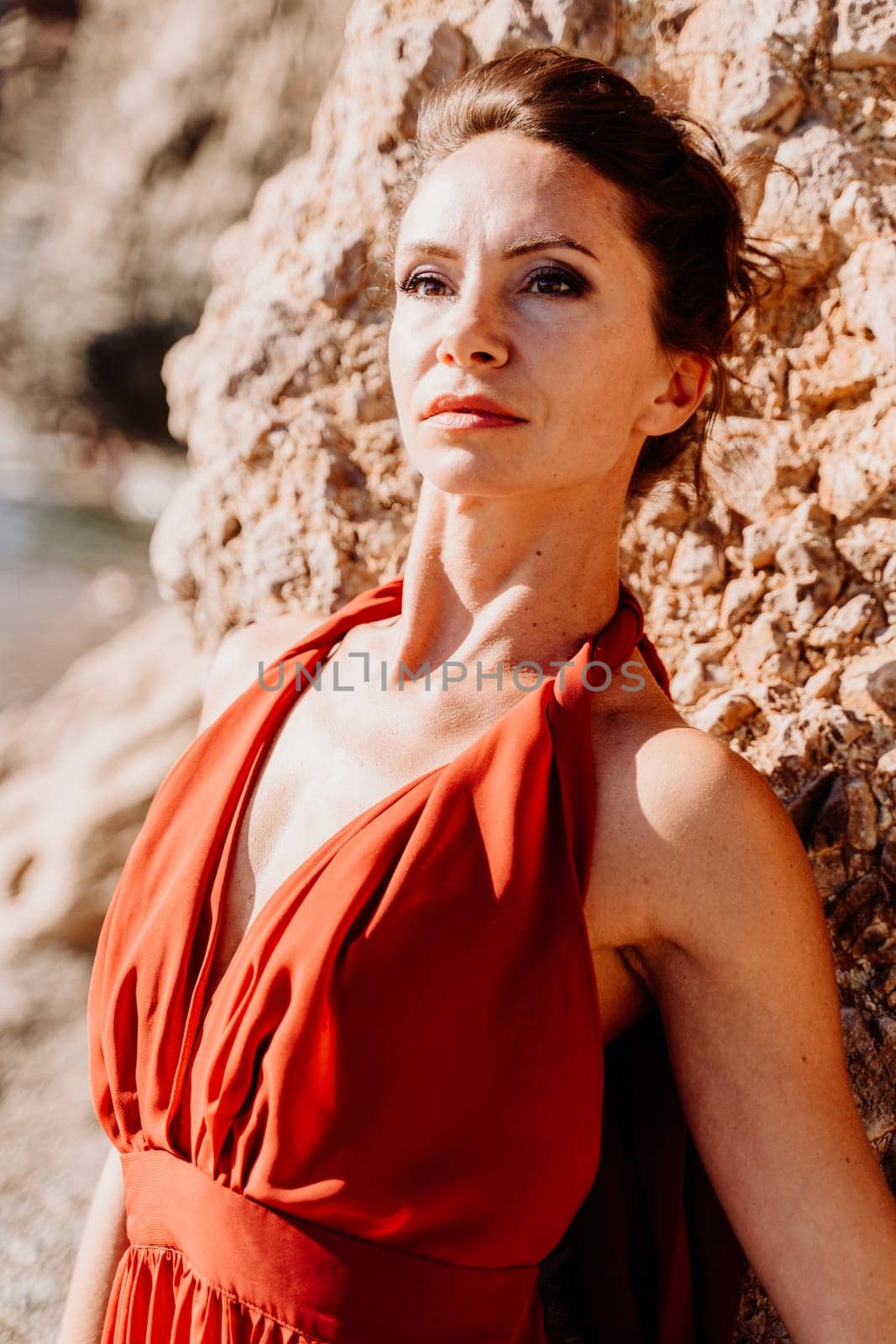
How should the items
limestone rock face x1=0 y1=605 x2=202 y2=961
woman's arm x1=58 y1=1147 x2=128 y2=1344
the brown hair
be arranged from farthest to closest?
limestone rock face x1=0 y1=605 x2=202 y2=961 < woman's arm x1=58 y1=1147 x2=128 y2=1344 < the brown hair

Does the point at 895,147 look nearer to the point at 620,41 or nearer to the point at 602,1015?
the point at 620,41

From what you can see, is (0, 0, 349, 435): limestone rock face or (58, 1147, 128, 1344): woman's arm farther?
(0, 0, 349, 435): limestone rock face

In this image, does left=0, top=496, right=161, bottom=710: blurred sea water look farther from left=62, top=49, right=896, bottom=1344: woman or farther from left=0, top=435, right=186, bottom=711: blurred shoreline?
left=62, top=49, right=896, bottom=1344: woman

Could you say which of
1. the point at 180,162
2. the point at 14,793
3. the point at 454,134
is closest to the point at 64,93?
the point at 180,162

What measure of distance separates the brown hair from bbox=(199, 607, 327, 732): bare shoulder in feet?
2.69

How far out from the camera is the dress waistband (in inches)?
57.8

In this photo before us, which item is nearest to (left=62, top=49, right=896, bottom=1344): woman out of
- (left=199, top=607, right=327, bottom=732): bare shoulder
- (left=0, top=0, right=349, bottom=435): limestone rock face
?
(left=199, top=607, right=327, bottom=732): bare shoulder

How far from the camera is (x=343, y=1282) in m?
1.47

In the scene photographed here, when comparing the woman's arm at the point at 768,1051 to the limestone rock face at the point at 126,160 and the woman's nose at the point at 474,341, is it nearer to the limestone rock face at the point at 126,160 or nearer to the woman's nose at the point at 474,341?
the woman's nose at the point at 474,341

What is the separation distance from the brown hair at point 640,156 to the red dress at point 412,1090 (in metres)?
0.60

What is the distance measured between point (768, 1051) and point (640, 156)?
4.22 ft

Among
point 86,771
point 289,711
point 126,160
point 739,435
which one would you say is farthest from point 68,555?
point 739,435

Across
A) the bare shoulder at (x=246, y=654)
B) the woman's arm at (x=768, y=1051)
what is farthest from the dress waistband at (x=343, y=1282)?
the bare shoulder at (x=246, y=654)

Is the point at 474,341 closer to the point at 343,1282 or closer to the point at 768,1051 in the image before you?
the point at 768,1051
